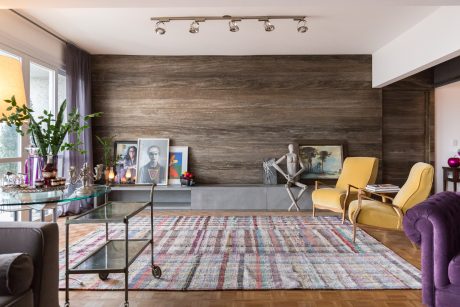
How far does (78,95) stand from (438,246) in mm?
5277

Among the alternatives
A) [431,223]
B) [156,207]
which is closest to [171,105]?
[156,207]

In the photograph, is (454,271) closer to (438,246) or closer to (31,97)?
(438,246)

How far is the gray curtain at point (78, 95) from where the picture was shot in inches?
210

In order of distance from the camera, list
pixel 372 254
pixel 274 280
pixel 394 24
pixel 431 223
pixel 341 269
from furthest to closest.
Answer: pixel 394 24
pixel 372 254
pixel 341 269
pixel 274 280
pixel 431 223

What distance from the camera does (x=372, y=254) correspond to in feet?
11.6

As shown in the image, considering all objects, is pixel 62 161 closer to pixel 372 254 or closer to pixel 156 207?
pixel 156 207

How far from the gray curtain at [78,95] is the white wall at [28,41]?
20cm

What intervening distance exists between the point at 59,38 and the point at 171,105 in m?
1.97

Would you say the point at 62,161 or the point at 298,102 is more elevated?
the point at 298,102

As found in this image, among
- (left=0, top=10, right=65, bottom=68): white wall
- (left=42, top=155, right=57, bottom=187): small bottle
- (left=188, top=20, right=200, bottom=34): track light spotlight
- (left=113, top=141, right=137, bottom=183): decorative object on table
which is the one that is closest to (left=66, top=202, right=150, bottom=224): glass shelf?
(left=42, top=155, right=57, bottom=187): small bottle

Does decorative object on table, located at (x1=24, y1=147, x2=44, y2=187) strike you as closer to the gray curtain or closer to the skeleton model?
the gray curtain

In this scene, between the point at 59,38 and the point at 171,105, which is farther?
the point at 171,105

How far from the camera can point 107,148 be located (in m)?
6.02

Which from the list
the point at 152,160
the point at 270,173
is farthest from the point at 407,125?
the point at 152,160
